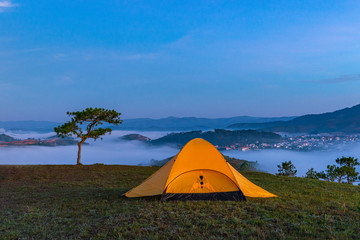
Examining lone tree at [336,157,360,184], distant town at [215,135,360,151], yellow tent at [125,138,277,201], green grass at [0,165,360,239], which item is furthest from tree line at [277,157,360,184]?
distant town at [215,135,360,151]

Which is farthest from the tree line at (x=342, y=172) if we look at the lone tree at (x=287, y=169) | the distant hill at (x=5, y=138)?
the distant hill at (x=5, y=138)

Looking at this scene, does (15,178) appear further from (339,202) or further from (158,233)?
(339,202)

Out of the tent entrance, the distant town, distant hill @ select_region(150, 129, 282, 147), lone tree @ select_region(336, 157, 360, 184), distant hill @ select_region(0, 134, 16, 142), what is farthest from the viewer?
the distant town

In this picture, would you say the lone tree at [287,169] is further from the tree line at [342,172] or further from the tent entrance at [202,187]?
the tent entrance at [202,187]

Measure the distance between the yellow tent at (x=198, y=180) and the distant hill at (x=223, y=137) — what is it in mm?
106723

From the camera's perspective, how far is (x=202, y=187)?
12109 millimetres

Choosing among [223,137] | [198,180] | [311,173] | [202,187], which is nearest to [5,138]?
[223,137]

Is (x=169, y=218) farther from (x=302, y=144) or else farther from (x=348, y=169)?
(x=302, y=144)

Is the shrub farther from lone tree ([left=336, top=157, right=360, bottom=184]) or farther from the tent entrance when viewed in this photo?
the tent entrance

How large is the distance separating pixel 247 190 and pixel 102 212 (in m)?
6.39

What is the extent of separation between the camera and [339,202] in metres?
11.6

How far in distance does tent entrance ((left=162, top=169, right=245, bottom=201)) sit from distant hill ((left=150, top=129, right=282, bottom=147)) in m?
107

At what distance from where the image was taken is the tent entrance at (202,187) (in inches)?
456

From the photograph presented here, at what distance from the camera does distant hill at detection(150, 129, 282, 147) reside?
124881mm
